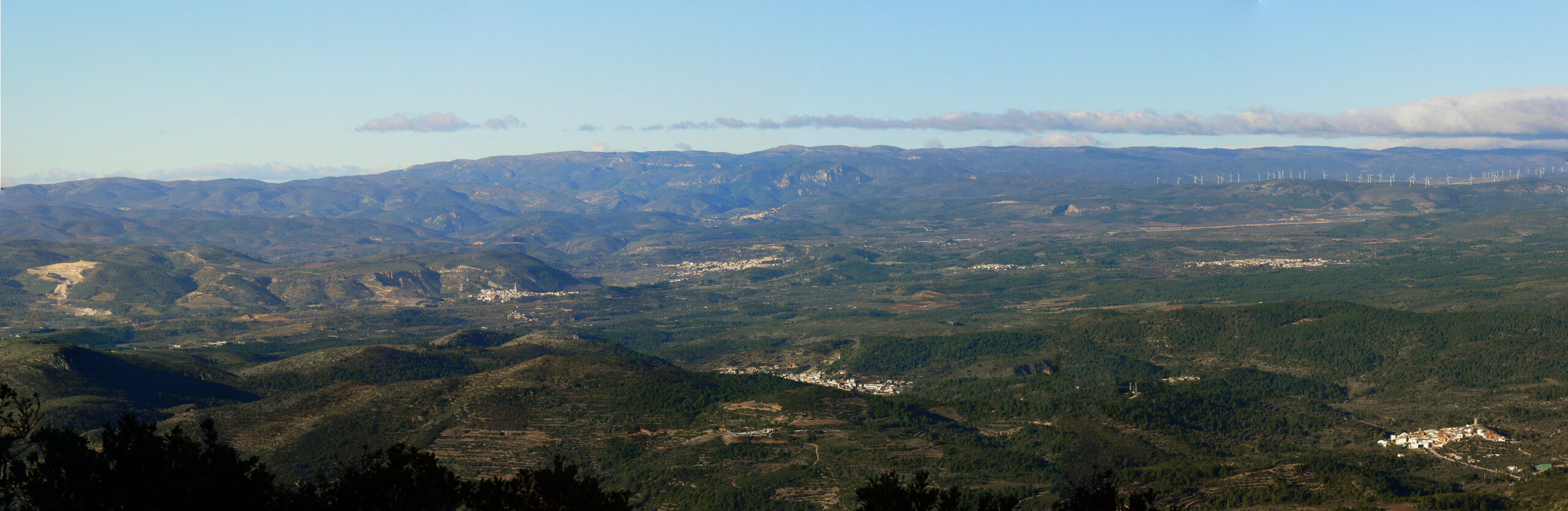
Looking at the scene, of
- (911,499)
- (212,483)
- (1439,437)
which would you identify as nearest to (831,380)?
(1439,437)

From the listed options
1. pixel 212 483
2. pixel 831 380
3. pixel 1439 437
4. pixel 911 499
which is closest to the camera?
pixel 911 499

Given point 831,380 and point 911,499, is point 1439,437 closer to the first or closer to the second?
point 831,380

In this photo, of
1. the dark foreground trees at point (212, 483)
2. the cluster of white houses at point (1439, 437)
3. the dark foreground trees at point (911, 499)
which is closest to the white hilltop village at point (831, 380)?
the cluster of white houses at point (1439, 437)

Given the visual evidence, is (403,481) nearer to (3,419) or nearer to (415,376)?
(3,419)

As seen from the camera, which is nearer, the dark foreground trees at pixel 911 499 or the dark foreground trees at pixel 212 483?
the dark foreground trees at pixel 911 499

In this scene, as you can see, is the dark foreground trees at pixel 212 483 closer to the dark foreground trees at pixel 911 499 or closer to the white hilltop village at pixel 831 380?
the dark foreground trees at pixel 911 499
